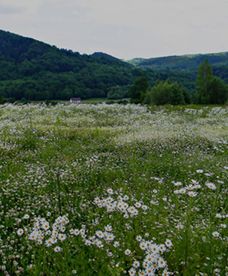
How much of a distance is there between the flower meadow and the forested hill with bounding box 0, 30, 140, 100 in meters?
64.4

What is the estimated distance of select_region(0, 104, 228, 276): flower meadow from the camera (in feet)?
14.0

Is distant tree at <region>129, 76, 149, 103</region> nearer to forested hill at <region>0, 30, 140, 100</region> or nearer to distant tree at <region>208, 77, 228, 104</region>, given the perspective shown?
distant tree at <region>208, 77, 228, 104</region>

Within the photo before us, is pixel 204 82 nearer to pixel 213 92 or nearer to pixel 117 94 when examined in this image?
pixel 213 92

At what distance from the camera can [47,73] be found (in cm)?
11181

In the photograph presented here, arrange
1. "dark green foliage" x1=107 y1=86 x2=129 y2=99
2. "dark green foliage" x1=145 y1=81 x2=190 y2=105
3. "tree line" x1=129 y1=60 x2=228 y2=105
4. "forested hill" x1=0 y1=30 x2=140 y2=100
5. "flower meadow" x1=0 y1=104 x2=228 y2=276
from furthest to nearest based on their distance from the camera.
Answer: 1. "dark green foliage" x1=107 y1=86 x2=129 y2=99
2. "forested hill" x1=0 y1=30 x2=140 y2=100
3. "tree line" x1=129 y1=60 x2=228 y2=105
4. "dark green foliage" x1=145 y1=81 x2=190 y2=105
5. "flower meadow" x1=0 y1=104 x2=228 y2=276

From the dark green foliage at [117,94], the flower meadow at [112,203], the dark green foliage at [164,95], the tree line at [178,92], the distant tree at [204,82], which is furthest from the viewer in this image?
the dark green foliage at [117,94]

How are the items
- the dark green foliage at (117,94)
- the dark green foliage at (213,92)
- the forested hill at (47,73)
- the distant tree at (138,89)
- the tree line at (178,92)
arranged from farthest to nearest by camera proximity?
the dark green foliage at (117,94) < the forested hill at (47,73) < the distant tree at (138,89) < the dark green foliage at (213,92) < the tree line at (178,92)

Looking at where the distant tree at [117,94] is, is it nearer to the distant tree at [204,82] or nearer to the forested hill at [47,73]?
the forested hill at [47,73]

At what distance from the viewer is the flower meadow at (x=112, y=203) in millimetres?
4277

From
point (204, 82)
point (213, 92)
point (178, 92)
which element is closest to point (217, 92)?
point (213, 92)

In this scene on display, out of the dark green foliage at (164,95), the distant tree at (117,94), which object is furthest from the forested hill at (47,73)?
the dark green foliage at (164,95)

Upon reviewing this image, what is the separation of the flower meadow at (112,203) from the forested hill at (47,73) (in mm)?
64368

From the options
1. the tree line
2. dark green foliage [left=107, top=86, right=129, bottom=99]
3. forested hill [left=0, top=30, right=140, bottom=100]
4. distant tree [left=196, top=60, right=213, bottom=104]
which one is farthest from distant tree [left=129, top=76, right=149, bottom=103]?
dark green foliage [left=107, top=86, right=129, bottom=99]

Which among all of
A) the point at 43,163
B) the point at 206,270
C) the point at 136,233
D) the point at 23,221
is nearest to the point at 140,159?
the point at 43,163
